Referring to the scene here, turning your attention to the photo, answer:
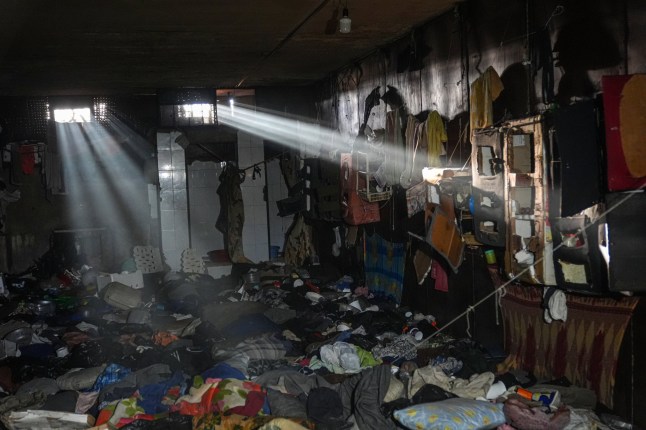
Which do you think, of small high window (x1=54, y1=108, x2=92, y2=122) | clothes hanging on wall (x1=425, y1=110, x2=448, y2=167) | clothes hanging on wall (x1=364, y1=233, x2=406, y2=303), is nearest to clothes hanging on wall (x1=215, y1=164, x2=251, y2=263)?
small high window (x1=54, y1=108, x2=92, y2=122)

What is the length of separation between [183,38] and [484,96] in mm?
3855

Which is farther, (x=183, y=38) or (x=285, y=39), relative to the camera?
(x=285, y=39)

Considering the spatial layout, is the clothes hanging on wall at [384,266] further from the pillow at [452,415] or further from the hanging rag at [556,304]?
the pillow at [452,415]

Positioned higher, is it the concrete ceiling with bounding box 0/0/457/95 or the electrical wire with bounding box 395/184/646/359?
the concrete ceiling with bounding box 0/0/457/95

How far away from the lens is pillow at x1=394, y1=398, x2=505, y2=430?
14.8 ft

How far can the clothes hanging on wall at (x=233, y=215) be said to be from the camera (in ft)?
39.4

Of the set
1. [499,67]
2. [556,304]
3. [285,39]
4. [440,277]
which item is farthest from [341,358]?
[285,39]

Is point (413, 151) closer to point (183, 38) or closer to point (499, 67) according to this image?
point (499, 67)

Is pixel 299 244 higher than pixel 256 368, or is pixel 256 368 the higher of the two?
pixel 299 244

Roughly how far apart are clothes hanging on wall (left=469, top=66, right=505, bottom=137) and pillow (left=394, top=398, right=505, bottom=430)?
249cm

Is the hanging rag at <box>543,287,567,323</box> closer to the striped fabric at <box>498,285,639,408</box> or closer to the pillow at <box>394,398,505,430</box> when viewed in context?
the striped fabric at <box>498,285,639,408</box>

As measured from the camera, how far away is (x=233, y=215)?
39.5ft

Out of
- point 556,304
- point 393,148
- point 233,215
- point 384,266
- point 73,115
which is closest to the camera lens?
point 556,304

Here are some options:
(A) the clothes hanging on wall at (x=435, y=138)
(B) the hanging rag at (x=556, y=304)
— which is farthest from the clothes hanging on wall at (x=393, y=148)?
(B) the hanging rag at (x=556, y=304)
